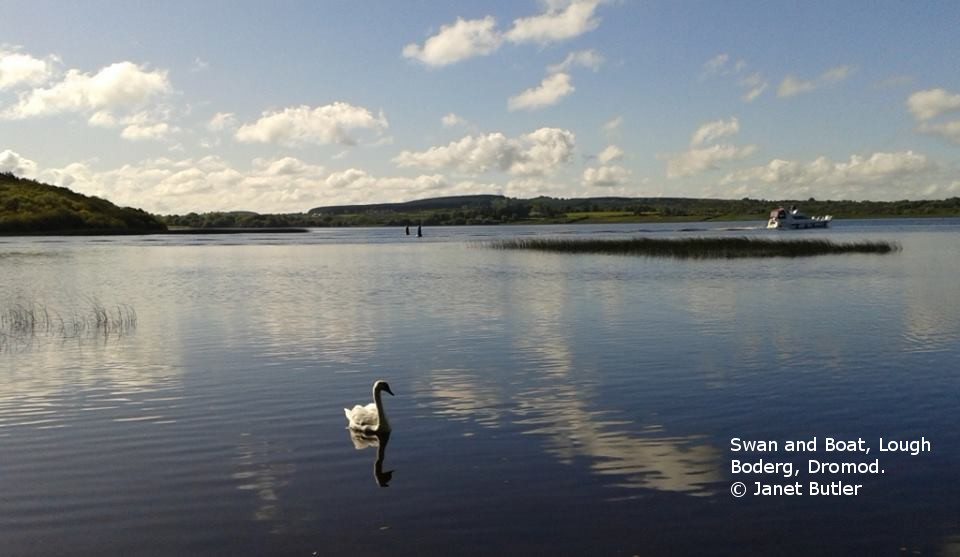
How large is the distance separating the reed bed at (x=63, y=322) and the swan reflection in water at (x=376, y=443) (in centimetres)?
1977

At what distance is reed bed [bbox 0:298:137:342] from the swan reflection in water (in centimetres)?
1977

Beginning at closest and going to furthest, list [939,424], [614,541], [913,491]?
1. [614,541]
2. [913,491]
3. [939,424]

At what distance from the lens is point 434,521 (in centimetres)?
1223

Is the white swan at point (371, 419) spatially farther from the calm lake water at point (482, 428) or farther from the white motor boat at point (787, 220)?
the white motor boat at point (787, 220)

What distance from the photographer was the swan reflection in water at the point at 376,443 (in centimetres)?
1469

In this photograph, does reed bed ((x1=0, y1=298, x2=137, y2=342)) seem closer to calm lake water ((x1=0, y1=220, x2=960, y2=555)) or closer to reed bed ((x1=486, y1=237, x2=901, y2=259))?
calm lake water ((x1=0, y1=220, x2=960, y2=555))

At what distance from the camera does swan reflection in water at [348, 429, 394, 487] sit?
578 inches

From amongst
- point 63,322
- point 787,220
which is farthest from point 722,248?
point 787,220

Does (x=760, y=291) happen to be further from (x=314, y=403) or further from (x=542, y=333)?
(x=314, y=403)

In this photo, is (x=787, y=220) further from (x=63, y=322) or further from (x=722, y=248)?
(x=63, y=322)

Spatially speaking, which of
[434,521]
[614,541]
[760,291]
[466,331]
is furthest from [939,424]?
[760,291]

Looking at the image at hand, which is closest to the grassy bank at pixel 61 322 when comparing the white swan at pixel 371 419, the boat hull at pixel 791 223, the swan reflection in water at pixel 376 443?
the white swan at pixel 371 419

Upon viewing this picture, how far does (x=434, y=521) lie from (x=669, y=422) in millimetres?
6839

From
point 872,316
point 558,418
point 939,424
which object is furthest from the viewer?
point 872,316
